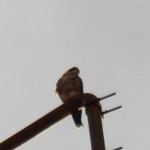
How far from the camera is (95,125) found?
270cm

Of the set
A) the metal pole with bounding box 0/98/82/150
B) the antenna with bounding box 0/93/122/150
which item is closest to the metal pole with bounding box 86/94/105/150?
the antenna with bounding box 0/93/122/150

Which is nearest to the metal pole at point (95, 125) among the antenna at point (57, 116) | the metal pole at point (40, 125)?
the antenna at point (57, 116)

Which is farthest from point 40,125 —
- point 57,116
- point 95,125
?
point 95,125

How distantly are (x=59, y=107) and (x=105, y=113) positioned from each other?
0.38 m

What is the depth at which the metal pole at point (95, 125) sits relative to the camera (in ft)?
8.34

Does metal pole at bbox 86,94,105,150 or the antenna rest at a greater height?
the antenna

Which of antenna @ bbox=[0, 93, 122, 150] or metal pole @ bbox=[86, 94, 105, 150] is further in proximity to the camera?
antenna @ bbox=[0, 93, 122, 150]

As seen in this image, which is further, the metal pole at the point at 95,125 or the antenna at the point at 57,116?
the antenna at the point at 57,116

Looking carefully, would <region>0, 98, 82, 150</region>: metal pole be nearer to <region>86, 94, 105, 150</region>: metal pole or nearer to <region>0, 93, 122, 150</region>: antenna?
<region>0, 93, 122, 150</region>: antenna

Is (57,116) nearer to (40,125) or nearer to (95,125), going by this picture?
(40,125)

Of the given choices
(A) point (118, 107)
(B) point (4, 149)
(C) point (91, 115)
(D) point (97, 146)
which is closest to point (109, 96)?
(A) point (118, 107)

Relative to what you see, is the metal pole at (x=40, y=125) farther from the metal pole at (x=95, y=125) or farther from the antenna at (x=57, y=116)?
the metal pole at (x=95, y=125)

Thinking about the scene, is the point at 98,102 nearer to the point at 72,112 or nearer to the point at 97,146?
the point at 72,112

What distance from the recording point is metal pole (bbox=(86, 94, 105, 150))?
254 cm
